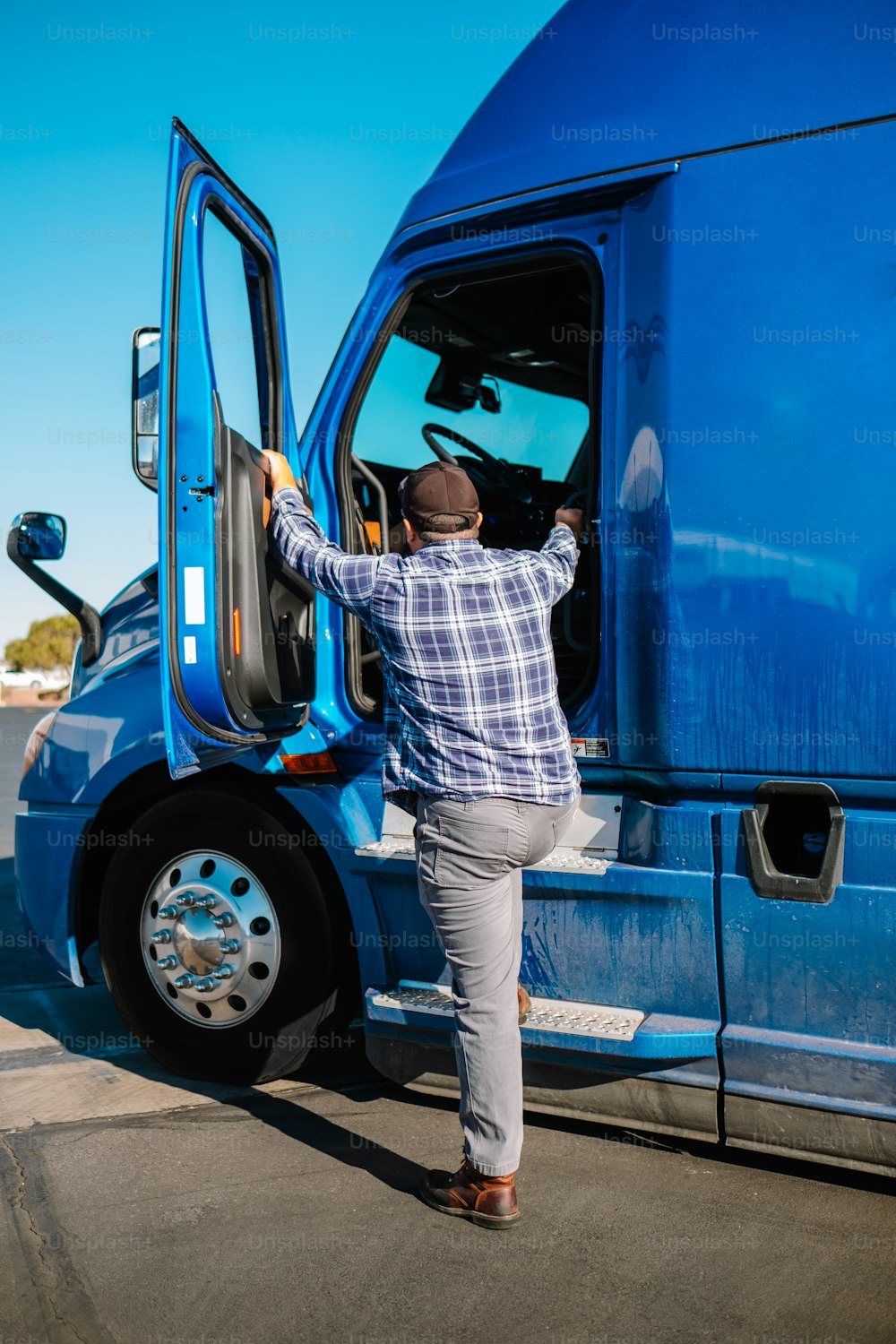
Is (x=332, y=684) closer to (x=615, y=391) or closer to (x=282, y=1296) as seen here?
(x=615, y=391)

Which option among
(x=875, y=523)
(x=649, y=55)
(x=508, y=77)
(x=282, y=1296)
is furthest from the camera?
(x=508, y=77)

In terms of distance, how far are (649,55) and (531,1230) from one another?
3037mm

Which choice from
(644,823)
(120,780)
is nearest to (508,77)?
(644,823)

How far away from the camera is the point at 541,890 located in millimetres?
3293

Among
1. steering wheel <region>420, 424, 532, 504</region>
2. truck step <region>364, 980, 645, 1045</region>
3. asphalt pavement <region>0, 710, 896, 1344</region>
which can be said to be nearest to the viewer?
asphalt pavement <region>0, 710, 896, 1344</region>

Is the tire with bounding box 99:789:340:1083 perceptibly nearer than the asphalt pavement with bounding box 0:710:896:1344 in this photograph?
No

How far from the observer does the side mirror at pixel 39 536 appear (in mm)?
4090

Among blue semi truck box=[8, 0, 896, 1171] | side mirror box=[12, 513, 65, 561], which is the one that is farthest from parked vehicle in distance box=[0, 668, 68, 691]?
blue semi truck box=[8, 0, 896, 1171]

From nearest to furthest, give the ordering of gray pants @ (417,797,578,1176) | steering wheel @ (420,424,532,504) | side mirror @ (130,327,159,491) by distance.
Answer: gray pants @ (417,797,578,1176) → side mirror @ (130,327,159,491) → steering wheel @ (420,424,532,504)

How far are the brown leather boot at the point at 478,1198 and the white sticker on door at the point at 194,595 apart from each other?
155 cm

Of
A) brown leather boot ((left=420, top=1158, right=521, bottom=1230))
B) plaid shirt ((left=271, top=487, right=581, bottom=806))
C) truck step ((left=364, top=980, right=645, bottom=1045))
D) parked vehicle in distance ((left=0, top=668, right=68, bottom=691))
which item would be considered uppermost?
plaid shirt ((left=271, top=487, right=581, bottom=806))

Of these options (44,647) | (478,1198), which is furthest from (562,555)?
(44,647)

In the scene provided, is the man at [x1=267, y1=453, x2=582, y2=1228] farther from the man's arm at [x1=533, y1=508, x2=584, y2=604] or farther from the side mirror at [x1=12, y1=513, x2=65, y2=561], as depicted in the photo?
the side mirror at [x1=12, y1=513, x2=65, y2=561]

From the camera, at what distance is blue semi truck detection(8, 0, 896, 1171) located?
2.87 metres
